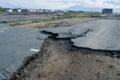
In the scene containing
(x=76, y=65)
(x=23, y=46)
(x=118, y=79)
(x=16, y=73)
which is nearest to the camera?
(x=118, y=79)

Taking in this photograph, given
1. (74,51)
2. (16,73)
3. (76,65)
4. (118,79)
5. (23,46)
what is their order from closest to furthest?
(118,79) < (16,73) < (76,65) < (74,51) < (23,46)

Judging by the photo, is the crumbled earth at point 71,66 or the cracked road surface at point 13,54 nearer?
the crumbled earth at point 71,66

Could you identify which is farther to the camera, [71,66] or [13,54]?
[13,54]

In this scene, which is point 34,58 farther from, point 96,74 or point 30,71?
point 96,74

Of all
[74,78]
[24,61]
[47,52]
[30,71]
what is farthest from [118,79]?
[47,52]

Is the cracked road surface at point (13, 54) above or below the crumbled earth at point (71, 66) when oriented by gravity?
above

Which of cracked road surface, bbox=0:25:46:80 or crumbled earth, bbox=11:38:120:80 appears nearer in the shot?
crumbled earth, bbox=11:38:120:80

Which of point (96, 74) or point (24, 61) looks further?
point (24, 61)

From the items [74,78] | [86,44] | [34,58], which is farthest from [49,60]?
[86,44]
